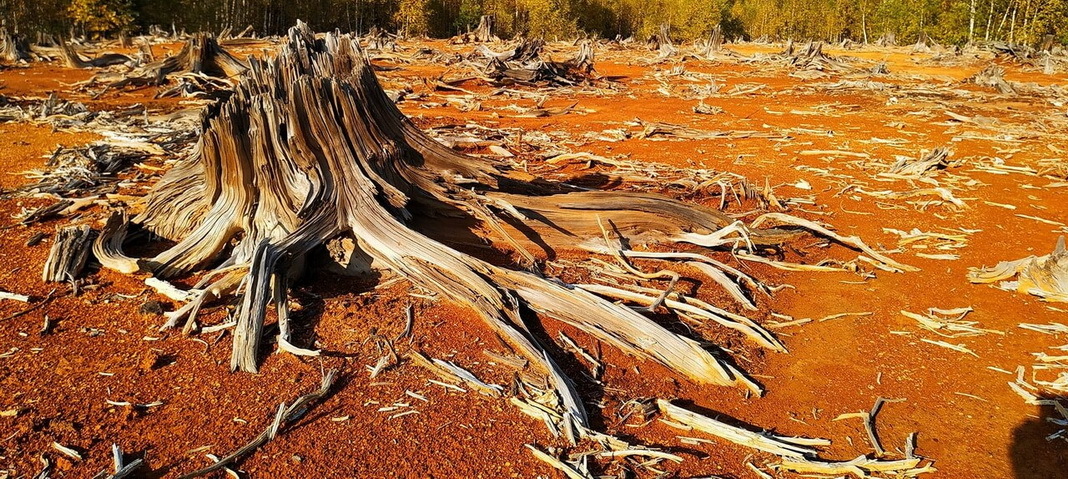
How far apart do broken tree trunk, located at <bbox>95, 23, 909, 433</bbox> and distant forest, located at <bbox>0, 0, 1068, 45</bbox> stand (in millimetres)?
17563

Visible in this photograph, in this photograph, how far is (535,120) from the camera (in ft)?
32.3

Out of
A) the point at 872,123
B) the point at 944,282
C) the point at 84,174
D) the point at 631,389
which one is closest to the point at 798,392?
the point at 631,389

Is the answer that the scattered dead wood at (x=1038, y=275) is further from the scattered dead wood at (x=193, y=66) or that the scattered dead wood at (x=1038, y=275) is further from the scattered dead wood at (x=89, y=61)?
the scattered dead wood at (x=89, y=61)

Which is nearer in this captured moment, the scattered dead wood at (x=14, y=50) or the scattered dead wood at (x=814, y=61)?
the scattered dead wood at (x=14, y=50)

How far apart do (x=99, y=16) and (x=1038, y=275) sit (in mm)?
27560

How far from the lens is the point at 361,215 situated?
369cm

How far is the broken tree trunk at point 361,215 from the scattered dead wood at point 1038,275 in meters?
1.15

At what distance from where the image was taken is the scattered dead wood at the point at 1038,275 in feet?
12.4

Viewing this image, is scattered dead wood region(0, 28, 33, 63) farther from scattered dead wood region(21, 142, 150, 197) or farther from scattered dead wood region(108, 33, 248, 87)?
scattered dead wood region(21, 142, 150, 197)

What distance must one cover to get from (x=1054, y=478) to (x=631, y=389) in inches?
59.8

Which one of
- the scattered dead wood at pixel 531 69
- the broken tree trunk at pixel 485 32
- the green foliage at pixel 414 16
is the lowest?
the scattered dead wood at pixel 531 69

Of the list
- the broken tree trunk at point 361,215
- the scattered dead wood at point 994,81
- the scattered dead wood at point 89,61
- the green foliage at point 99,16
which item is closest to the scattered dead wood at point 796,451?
the broken tree trunk at point 361,215

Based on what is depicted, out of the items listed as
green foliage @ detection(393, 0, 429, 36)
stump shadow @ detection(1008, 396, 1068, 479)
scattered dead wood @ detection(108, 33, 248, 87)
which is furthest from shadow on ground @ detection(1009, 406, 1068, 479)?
green foliage @ detection(393, 0, 429, 36)

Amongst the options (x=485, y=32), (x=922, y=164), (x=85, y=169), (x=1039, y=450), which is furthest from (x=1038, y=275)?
(x=485, y=32)
